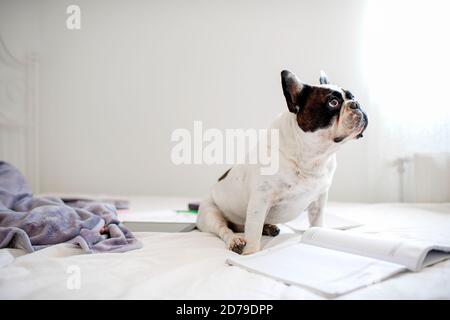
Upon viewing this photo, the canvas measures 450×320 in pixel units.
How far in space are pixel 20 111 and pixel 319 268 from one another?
254 centimetres

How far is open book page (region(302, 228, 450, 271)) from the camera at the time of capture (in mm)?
854

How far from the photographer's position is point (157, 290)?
30.1 inches

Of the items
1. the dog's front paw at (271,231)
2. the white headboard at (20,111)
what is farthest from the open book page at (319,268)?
the white headboard at (20,111)

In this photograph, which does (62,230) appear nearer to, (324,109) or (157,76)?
(324,109)

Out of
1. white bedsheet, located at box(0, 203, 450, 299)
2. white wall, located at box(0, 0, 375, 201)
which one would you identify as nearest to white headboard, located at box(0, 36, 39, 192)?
white wall, located at box(0, 0, 375, 201)

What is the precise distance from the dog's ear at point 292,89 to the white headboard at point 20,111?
6.98 feet

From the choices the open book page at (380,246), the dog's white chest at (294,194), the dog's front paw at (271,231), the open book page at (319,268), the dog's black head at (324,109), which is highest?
the dog's black head at (324,109)

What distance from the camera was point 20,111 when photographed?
2.61 m

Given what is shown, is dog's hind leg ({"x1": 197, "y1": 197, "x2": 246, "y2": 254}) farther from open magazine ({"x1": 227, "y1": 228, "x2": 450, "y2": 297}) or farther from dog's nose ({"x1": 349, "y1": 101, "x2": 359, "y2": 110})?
dog's nose ({"x1": 349, "y1": 101, "x2": 359, "y2": 110})

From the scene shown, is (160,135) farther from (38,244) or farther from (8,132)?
(38,244)

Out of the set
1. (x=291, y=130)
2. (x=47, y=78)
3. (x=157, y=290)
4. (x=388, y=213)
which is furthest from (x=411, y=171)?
(x=47, y=78)

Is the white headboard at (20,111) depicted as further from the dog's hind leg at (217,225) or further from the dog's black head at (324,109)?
the dog's black head at (324,109)

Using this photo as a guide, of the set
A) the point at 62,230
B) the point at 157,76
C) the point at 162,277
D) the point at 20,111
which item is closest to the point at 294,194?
the point at 162,277

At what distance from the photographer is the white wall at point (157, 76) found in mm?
2523
